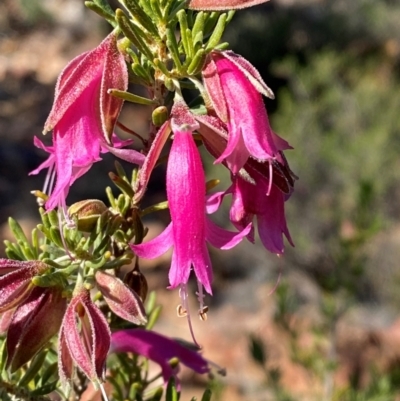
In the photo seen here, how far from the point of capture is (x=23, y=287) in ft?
2.90

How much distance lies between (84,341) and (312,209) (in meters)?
5.59

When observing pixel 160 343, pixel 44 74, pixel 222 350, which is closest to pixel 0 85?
pixel 44 74

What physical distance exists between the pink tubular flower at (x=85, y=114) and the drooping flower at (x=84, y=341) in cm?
15

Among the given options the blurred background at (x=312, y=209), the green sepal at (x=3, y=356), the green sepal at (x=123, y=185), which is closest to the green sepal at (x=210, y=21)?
the green sepal at (x=123, y=185)

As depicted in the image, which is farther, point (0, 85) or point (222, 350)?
point (0, 85)

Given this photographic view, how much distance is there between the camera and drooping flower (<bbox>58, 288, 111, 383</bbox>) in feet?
2.85

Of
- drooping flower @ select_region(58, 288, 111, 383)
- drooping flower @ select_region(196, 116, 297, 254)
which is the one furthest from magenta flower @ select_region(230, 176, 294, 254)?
drooping flower @ select_region(58, 288, 111, 383)

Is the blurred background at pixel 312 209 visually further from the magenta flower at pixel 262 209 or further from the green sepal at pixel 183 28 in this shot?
the green sepal at pixel 183 28

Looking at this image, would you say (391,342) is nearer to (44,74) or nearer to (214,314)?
(214,314)

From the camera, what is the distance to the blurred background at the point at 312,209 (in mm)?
2846

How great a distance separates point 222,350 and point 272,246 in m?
3.99

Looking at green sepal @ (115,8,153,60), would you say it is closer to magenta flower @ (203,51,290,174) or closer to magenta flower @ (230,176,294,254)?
magenta flower @ (203,51,290,174)

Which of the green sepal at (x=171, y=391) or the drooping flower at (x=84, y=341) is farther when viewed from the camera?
the green sepal at (x=171, y=391)

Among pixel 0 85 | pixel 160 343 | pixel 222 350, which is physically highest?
pixel 160 343
